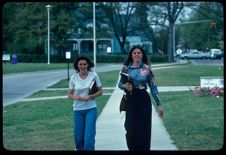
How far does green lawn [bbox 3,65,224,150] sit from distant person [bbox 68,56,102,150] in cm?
125

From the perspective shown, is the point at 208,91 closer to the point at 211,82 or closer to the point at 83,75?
the point at 211,82

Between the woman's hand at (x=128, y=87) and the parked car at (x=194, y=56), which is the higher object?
the woman's hand at (x=128, y=87)

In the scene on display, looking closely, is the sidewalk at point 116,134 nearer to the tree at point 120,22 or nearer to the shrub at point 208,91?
the shrub at point 208,91

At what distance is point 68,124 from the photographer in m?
11.4

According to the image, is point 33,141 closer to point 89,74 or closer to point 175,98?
point 89,74

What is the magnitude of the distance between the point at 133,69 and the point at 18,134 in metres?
4.60

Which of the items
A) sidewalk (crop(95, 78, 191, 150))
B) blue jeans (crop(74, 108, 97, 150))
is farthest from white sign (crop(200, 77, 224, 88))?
blue jeans (crop(74, 108, 97, 150))

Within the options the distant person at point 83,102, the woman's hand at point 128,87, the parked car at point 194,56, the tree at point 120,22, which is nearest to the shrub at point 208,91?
the distant person at point 83,102

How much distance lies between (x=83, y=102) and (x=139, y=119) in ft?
3.11

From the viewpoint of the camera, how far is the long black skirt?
6.10 meters

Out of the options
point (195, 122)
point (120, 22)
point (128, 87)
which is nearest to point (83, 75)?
point (128, 87)

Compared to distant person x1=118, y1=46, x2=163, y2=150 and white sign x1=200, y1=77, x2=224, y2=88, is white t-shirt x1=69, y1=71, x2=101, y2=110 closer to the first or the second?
distant person x1=118, y1=46, x2=163, y2=150

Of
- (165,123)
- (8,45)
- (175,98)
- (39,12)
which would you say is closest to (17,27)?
(39,12)

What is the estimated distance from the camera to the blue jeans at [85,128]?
6733 millimetres
